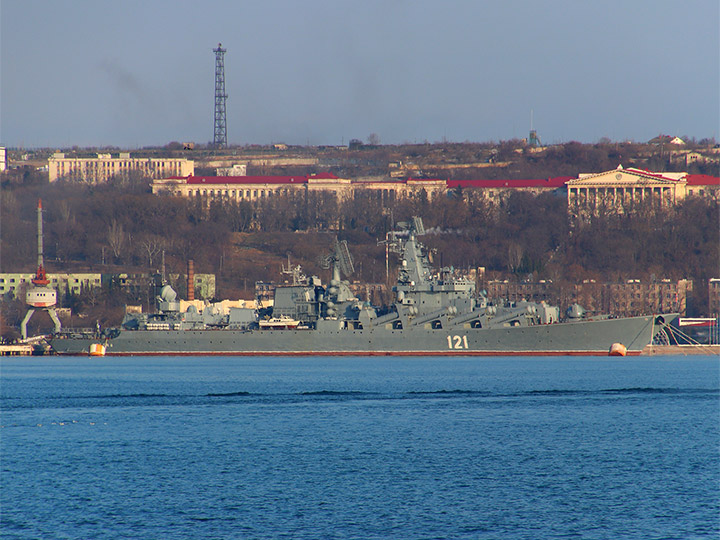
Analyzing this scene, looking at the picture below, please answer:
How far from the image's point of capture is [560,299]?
115 m

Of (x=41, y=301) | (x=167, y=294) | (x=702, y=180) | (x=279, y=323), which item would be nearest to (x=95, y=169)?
(x=702, y=180)

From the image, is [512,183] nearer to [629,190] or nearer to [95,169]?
[629,190]

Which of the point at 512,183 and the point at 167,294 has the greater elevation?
the point at 512,183

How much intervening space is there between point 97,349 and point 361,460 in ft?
192

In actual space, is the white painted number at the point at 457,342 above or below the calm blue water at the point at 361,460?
above

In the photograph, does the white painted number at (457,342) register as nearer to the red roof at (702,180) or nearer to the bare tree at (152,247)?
the bare tree at (152,247)

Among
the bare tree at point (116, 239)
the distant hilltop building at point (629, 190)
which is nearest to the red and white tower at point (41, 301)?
the bare tree at point (116, 239)

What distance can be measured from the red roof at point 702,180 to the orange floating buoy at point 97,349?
352 feet

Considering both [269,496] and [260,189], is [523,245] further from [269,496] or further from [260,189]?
[269,496]

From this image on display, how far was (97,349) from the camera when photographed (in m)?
89.5

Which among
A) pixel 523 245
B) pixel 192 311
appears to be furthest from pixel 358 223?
pixel 192 311

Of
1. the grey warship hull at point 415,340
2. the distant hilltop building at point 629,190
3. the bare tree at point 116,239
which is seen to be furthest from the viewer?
the distant hilltop building at point 629,190

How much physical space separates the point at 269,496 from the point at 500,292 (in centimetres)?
9392

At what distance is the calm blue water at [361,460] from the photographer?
2703 centimetres
